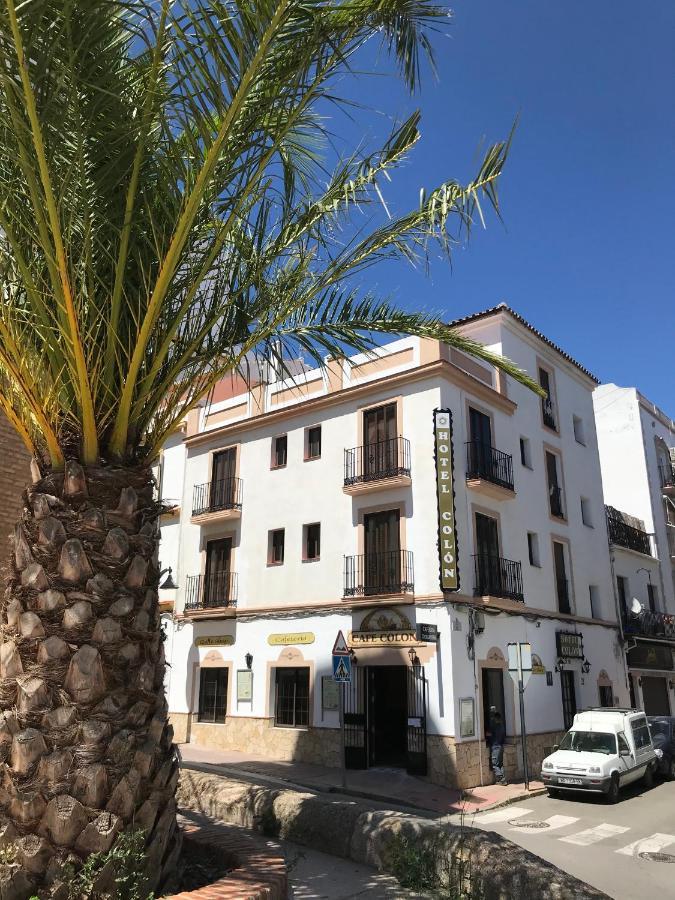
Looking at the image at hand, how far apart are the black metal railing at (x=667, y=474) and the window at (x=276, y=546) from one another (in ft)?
66.9

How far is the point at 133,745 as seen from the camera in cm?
443

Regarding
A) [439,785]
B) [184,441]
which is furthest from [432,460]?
[184,441]

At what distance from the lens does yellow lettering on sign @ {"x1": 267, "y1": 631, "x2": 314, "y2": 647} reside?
763 inches

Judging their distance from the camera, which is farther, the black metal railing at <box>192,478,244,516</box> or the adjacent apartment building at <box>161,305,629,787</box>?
the black metal railing at <box>192,478,244,516</box>

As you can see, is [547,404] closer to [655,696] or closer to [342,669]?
[655,696]

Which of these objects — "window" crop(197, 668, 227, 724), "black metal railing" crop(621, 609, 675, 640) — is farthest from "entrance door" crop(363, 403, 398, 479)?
"black metal railing" crop(621, 609, 675, 640)

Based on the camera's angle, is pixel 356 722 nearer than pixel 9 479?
No

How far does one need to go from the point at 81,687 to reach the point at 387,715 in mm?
17124

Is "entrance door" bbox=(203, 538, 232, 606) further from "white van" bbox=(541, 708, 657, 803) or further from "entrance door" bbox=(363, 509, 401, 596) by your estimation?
"white van" bbox=(541, 708, 657, 803)

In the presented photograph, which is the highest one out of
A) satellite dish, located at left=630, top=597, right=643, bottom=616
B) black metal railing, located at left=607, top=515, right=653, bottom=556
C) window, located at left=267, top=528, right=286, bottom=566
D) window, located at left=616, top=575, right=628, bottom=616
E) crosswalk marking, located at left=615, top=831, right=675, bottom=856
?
black metal railing, located at left=607, top=515, right=653, bottom=556

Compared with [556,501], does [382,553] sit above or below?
below

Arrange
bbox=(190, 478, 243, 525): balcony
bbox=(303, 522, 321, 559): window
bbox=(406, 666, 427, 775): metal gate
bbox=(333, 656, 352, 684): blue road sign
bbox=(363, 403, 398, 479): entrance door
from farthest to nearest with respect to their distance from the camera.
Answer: bbox=(190, 478, 243, 525): balcony, bbox=(303, 522, 321, 559): window, bbox=(363, 403, 398, 479): entrance door, bbox=(406, 666, 427, 775): metal gate, bbox=(333, 656, 352, 684): blue road sign

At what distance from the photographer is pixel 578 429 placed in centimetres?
2631

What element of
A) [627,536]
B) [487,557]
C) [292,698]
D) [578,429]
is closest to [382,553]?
[487,557]
